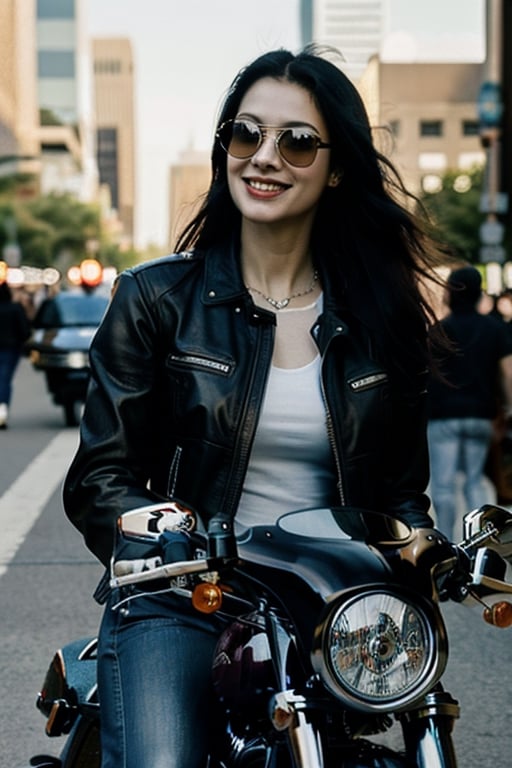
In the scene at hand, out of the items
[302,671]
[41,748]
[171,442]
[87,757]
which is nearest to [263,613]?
[302,671]

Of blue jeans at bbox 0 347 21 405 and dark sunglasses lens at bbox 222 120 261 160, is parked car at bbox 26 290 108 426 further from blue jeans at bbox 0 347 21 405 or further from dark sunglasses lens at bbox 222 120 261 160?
dark sunglasses lens at bbox 222 120 261 160

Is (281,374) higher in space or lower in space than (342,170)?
lower

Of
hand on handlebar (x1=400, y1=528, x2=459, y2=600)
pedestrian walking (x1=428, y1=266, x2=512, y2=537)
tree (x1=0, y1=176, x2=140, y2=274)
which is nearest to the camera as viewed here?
hand on handlebar (x1=400, y1=528, x2=459, y2=600)

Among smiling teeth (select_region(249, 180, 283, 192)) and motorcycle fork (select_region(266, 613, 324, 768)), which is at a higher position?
smiling teeth (select_region(249, 180, 283, 192))

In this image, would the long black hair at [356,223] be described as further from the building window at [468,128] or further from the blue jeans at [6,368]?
the building window at [468,128]

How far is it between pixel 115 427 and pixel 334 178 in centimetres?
72

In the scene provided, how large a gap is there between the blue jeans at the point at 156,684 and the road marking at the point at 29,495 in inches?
247

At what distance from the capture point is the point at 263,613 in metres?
2.53

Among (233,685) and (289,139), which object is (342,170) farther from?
(233,685)

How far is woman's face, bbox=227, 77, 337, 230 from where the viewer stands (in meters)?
3.01

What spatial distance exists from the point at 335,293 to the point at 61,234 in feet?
307

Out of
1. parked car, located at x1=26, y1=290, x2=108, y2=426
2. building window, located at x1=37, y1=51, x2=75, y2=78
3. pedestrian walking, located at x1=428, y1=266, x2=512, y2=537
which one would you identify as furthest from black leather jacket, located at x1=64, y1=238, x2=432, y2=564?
building window, located at x1=37, y1=51, x2=75, y2=78

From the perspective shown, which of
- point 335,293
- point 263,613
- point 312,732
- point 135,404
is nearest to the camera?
point 312,732

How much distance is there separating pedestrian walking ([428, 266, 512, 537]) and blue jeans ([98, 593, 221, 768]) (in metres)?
6.69
